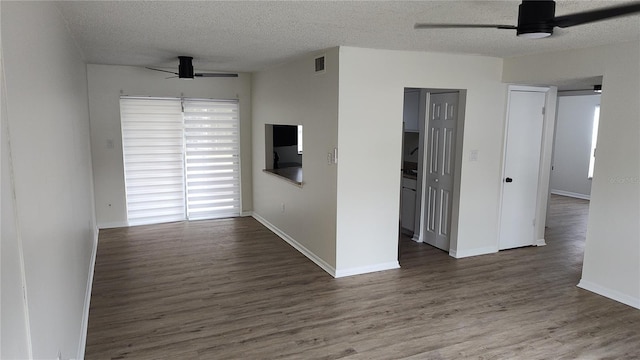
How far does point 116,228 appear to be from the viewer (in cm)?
638

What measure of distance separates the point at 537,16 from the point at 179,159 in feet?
18.6

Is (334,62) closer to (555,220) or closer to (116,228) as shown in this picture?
(116,228)

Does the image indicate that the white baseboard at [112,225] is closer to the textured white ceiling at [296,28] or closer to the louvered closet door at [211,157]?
the louvered closet door at [211,157]

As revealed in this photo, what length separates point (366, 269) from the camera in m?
4.62

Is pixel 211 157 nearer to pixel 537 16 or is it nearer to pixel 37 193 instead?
pixel 37 193

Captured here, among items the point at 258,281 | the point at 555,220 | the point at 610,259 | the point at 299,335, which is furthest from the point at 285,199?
the point at 555,220

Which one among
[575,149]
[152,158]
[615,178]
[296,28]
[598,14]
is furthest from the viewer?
[575,149]

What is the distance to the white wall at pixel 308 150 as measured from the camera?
14.6 ft

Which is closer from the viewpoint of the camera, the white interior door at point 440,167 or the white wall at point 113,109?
the white interior door at point 440,167

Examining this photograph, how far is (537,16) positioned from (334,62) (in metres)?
2.24

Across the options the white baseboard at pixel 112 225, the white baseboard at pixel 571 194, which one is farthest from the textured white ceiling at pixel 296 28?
the white baseboard at pixel 571 194

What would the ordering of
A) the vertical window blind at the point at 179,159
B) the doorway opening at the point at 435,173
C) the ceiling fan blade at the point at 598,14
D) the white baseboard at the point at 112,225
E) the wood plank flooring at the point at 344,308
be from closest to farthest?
1. the ceiling fan blade at the point at 598,14
2. the wood plank flooring at the point at 344,308
3. the doorway opening at the point at 435,173
4. the white baseboard at the point at 112,225
5. the vertical window blind at the point at 179,159

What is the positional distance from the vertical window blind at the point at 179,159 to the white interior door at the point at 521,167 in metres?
4.21

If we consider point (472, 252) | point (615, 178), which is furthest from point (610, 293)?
point (472, 252)
